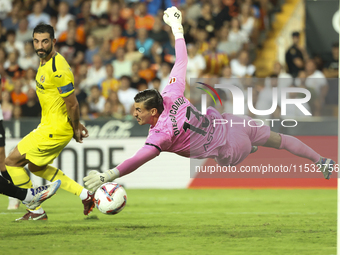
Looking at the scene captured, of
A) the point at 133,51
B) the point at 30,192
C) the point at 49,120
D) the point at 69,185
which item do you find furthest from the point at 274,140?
the point at 133,51

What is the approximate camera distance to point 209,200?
9.45m

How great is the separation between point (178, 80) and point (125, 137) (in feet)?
15.5

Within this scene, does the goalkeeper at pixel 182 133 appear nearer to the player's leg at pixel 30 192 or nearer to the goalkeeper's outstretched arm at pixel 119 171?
the goalkeeper's outstretched arm at pixel 119 171

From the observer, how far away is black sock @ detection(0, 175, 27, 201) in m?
6.31

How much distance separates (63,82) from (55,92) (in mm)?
295

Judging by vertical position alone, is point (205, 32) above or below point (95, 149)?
above

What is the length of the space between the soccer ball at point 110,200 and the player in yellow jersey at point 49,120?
1.15 meters

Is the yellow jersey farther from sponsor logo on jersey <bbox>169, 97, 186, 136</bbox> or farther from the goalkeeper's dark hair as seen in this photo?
sponsor logo on jersey <bbox>169, 97, 186, 136</bbox>

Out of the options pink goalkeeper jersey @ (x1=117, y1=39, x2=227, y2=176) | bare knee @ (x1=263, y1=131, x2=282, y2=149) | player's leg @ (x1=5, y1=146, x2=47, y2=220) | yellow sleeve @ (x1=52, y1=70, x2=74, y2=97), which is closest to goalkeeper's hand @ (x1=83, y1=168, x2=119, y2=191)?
pink goalkeeper jersey @ (x1=117, y1=39, x2=227, y2=176)

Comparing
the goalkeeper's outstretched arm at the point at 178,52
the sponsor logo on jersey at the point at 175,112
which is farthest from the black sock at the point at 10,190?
the goalkeeper's outstretched arm at the point at 178,52

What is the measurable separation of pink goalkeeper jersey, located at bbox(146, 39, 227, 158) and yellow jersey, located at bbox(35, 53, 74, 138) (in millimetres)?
1259

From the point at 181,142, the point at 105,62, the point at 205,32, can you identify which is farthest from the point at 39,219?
the point at 205,32

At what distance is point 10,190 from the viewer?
6.36m

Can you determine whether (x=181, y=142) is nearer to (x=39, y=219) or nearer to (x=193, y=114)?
(x=193, y=114)
